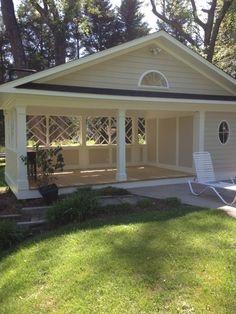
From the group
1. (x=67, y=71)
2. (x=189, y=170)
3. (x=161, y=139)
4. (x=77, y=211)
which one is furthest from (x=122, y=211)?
(x=161, y=139)

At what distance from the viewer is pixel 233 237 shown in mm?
5203

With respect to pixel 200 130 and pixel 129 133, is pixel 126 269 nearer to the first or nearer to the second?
pixel 200 130

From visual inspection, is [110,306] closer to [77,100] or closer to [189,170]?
[77,100]

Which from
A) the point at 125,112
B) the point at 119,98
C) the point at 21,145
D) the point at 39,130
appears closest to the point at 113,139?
the point at 39,130

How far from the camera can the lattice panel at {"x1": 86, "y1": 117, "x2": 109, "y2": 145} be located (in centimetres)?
1323

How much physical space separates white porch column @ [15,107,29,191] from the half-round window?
3.24 meters

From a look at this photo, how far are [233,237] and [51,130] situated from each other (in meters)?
8.87

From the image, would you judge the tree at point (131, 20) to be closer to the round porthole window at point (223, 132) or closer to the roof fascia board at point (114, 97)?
the round porthole window at point (223, 132)

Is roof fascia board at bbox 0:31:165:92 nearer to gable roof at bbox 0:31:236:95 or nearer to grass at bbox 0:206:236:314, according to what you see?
gable roof at bbox 0:31:236:95

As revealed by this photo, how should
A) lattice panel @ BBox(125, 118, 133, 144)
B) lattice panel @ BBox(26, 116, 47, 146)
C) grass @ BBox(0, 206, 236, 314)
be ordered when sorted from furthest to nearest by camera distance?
lattice panel @ BBox(125, 118, 133, 144), lattice panel @ BBox(26, 116, 47, 146), grass @ BBox(0, 206, 236, 314)

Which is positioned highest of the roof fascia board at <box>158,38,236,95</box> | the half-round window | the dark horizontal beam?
the roof fascia board at <box>158,38,236,95</box>

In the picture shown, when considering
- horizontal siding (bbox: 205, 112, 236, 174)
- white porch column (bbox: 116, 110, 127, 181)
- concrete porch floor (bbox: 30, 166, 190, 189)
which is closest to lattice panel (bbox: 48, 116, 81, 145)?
concrete porch floor (bbox: 30, 166, 190, 189)

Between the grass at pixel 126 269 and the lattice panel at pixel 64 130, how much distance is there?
7003mm

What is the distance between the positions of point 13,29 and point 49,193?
32.1 feet
